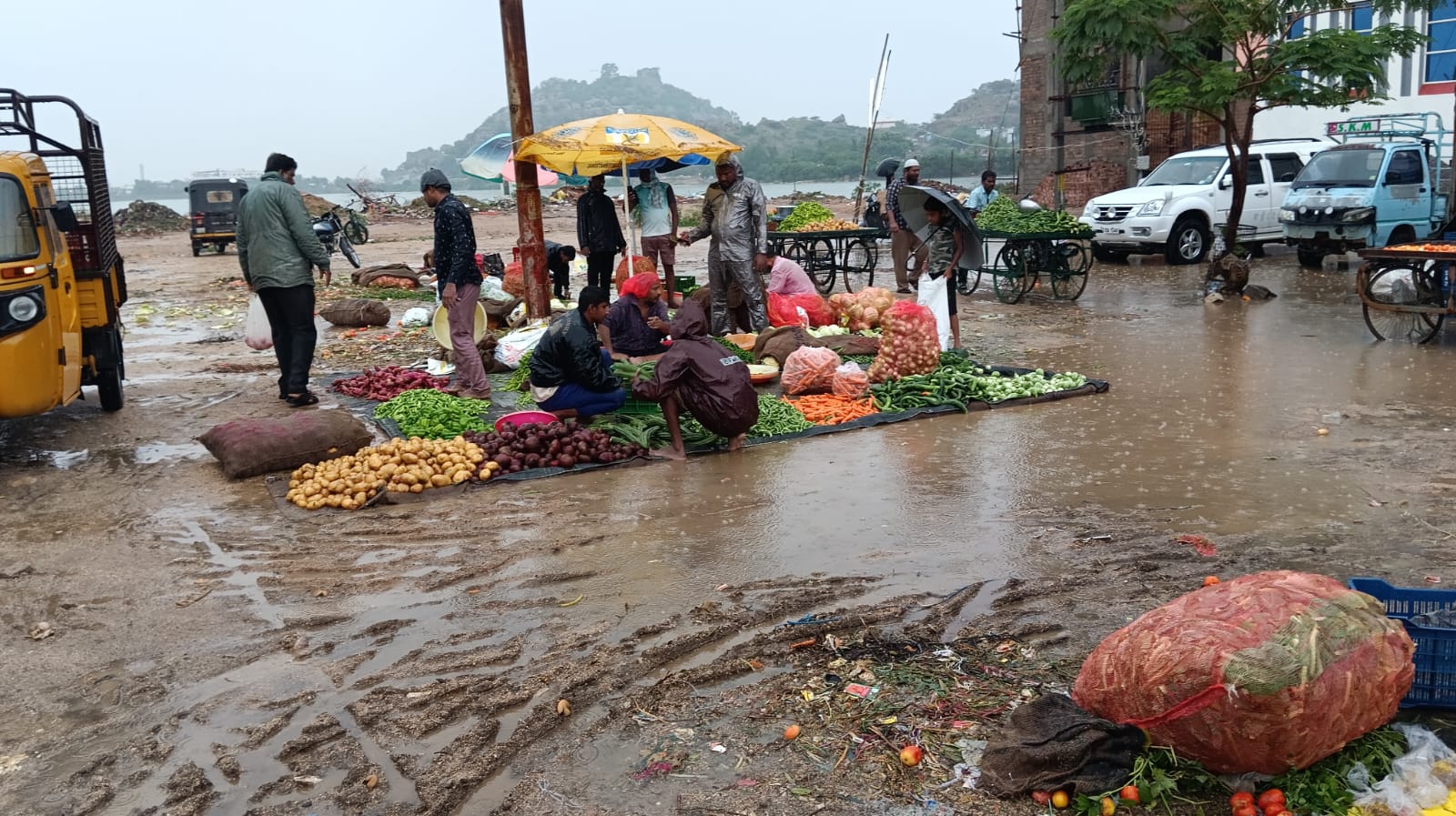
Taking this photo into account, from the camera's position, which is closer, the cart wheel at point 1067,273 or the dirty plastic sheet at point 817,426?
the dirty plastic sheet at point 817,426

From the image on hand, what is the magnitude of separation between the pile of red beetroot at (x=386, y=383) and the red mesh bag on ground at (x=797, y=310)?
12.3 feet

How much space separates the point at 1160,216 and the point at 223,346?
14721 millimetres

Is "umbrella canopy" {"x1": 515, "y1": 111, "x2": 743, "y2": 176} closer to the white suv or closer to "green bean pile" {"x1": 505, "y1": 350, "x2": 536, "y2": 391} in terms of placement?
"green bean pile" {"x1": 505, "y1": 350, "x2": 536, "y2": 391}

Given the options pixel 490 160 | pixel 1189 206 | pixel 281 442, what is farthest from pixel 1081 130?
pixel 281 442

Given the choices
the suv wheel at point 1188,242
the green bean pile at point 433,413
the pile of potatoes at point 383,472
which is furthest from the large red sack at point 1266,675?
the suv wheel at point 1188,242

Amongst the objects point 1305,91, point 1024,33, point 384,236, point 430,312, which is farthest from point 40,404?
point 384,236

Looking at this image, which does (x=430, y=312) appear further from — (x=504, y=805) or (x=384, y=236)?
(x=384, y=236)

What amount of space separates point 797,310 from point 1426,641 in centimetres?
903

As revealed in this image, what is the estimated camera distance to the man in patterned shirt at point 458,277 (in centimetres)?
953


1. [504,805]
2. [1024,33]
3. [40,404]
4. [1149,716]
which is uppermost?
[1024,33]

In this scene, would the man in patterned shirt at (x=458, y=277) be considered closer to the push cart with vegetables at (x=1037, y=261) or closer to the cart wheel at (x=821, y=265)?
the cart wheel at (x=821, y=265)

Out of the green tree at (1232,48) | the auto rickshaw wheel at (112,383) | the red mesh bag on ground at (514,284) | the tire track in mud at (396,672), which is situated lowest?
the tire track in mud at (396,672)

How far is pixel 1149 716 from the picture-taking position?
3.52 metres

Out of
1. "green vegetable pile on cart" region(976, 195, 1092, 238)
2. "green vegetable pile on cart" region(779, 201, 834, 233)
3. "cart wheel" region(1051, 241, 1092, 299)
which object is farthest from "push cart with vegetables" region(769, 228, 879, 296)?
"cart wheel" region(1051, 241, 1092, 299)
